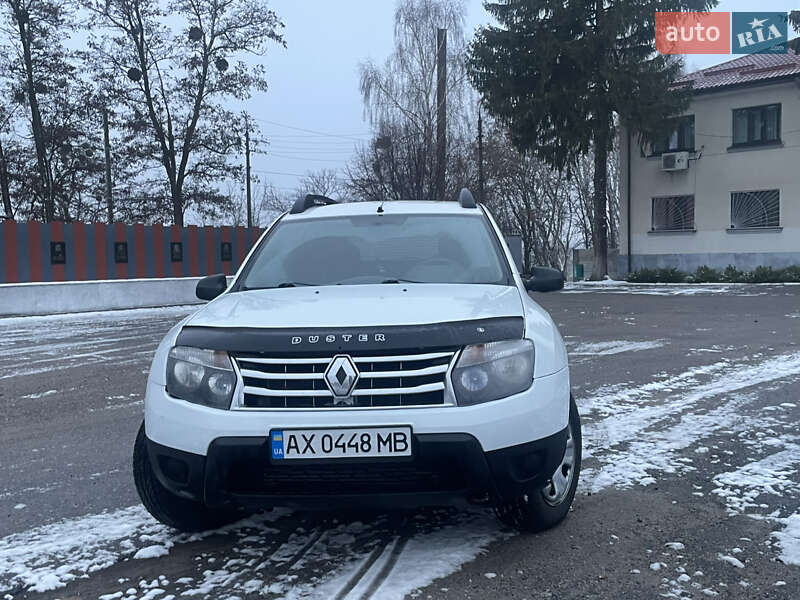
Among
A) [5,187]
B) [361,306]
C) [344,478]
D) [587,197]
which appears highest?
[587,197]

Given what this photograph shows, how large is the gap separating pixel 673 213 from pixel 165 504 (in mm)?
31195

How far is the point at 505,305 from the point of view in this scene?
3.56m

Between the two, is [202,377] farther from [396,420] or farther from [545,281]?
[545,281]

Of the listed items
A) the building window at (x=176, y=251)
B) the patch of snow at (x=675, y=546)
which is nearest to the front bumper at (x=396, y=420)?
the patch of snow at (x=675, y=546)

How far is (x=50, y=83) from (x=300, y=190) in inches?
1131

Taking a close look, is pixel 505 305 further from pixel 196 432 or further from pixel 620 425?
pixel 620 425

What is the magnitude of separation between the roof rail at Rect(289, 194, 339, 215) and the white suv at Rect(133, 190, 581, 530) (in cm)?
188

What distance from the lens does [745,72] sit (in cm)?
3019

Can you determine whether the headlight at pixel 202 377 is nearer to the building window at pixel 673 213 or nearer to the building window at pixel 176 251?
the building window at pixel 176 251

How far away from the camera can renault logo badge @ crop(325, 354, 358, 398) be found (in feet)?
9.95

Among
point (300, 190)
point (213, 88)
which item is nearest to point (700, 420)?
point (213, 88)

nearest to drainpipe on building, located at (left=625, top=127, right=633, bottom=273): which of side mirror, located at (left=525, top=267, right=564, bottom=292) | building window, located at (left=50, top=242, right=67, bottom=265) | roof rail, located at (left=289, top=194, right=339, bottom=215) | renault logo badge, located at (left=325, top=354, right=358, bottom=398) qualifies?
building window, located at (left=50, top=242, right=67, bottom=265)

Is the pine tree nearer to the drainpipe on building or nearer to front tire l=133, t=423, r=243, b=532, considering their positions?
the drainpipe on building

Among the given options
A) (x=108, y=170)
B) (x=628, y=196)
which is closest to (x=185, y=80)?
(x=108, y=170)
